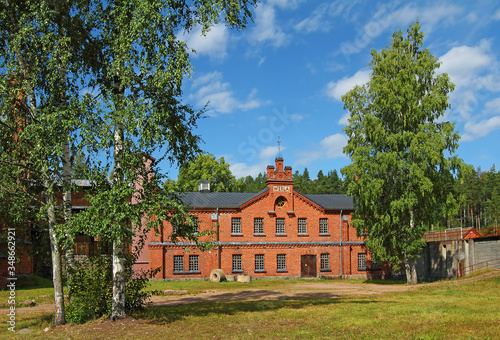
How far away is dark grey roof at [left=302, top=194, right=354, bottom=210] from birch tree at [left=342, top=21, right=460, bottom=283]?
6.74 meters

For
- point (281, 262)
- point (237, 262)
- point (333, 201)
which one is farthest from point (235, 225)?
point (333, 201)

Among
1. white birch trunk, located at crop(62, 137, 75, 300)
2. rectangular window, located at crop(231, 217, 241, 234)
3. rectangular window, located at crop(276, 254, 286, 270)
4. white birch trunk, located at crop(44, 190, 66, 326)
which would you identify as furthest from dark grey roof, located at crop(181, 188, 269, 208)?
white birch trunk, located at crop(44, 190, 66, 326)

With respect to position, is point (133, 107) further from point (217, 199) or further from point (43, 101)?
point (217, 199)

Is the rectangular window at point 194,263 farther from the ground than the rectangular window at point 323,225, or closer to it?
closer to it

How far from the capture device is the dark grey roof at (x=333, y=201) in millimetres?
40062

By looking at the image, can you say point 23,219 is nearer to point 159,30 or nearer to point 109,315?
point 109,315

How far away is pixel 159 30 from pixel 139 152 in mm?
4100

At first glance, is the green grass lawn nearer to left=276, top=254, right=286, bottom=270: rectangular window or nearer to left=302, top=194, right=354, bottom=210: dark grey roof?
left=276, top=254, right=286, bottom=270: rectangular window

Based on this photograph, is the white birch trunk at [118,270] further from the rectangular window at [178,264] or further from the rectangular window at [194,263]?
the rectangular window at [194,263]

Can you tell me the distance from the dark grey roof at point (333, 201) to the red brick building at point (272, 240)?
0.34ft

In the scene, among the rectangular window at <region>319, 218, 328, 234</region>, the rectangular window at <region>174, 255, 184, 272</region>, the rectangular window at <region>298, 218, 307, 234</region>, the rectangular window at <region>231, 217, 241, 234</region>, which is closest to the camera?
the rectangular window at <region>174, 255, 184, 272</region>

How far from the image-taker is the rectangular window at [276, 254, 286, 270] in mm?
38625

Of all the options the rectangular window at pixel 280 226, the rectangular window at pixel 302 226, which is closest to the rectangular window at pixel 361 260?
the rectangular window at pixel 302 226

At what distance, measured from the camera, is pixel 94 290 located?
568 inches
